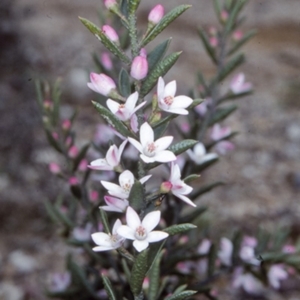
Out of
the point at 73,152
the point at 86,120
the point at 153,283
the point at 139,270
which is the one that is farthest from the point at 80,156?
the point at 86,120

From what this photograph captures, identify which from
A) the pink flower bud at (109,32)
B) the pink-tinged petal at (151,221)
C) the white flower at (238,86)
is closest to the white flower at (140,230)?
the pink-tinged petal at (151,221)

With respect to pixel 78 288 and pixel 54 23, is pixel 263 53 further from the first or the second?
pixel 78 288

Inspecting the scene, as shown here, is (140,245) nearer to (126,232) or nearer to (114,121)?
(126,232)

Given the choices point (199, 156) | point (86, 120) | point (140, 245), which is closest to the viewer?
point (140, 245)

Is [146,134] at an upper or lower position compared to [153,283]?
upper

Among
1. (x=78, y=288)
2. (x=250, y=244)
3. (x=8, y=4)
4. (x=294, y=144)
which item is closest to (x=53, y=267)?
(x=78, y=288)
